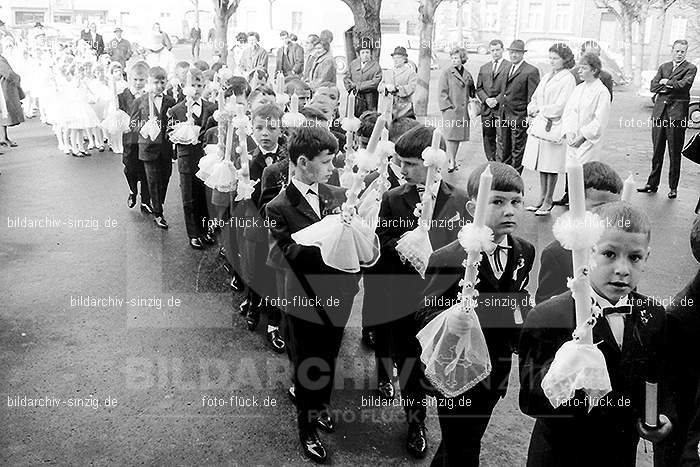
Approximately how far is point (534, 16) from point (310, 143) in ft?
140

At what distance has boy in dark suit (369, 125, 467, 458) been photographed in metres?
3.82

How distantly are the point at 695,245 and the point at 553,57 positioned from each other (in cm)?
641

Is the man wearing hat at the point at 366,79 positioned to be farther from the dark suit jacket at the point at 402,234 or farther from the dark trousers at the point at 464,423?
the dark trousers at the point at 464,423

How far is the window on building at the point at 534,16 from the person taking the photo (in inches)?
1657

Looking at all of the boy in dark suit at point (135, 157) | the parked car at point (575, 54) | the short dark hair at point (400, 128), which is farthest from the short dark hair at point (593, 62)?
the parked car at point (575, 54)

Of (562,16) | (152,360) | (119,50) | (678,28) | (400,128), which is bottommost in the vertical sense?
(152,360)

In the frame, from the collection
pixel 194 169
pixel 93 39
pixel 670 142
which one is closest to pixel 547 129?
pixel 670 142

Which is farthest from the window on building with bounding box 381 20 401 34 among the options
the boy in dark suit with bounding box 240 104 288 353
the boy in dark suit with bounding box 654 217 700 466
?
the boy in dark suit with bounding box 654 217 700 466

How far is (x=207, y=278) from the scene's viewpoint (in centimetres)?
692

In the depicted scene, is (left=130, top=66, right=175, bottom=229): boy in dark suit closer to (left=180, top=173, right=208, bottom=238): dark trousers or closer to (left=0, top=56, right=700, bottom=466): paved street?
(left=0, top=56, right=700, bottom=466): paved street

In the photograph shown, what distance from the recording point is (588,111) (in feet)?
26.9

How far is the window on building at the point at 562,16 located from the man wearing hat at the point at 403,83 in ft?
111

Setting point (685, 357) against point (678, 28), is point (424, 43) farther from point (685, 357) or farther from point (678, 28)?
point (678, 28)

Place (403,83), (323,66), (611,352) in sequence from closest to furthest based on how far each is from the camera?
1. (611,352)
2. (403,83)
3. (323,66)
